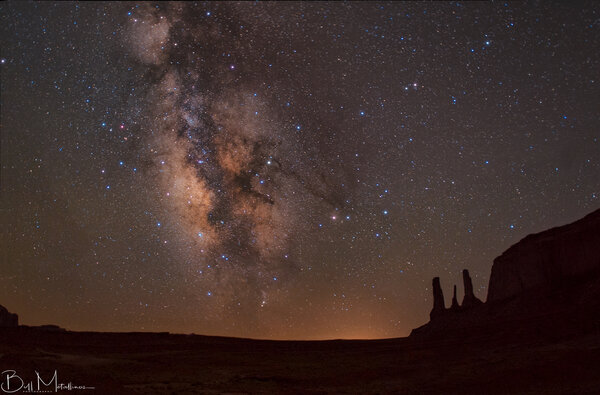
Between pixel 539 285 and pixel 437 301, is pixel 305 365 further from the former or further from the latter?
pixel 437 301

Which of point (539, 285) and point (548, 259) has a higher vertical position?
point (548, 259)

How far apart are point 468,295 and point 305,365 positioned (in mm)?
49527

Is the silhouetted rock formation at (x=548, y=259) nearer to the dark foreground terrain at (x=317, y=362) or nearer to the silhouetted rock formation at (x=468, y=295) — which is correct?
the silhouetted rock formation at (x=468, y=295)

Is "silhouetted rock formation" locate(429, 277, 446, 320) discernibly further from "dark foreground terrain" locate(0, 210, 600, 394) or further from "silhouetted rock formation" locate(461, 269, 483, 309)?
"dark foreground terrain" locate(0, 210, 600, 394)

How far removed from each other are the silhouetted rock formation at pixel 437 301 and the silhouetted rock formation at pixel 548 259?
22.5 feet

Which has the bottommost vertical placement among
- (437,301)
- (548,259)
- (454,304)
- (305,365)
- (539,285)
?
(305,365)

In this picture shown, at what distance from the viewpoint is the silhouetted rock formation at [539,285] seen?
27.9 m

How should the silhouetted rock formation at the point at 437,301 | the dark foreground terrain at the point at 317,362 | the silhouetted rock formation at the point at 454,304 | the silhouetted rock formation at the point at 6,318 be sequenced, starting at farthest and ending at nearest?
the silhouetted rock formation at the point at 437,301
the silhouetted rock formation at the point at 454,304
the silhouetted rock formation at the point at 6,318
the dark foreground terrain at the point at 317,362

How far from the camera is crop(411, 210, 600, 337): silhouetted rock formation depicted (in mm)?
27859

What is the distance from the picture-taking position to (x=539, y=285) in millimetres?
47531

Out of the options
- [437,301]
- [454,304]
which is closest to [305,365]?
[454,304]

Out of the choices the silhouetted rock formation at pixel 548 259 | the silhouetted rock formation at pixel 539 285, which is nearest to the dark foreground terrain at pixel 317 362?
the silhouetted rock formation at pixel 539 285

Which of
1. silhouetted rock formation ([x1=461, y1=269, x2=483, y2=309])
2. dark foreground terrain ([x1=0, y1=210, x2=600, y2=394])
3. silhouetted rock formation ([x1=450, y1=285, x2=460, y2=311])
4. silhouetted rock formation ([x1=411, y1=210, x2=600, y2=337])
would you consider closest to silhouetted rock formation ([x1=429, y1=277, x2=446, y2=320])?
silhouetted rock formation ([x1=411, y1=210, x2=600, y2=337])

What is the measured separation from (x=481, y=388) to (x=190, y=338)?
18045mm
